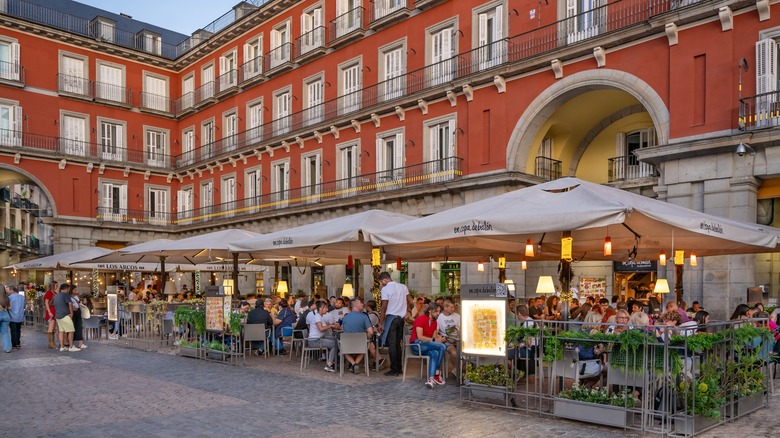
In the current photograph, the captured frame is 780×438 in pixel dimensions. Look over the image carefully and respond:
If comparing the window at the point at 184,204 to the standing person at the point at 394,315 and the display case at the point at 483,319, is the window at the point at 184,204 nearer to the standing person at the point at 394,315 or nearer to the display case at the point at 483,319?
the standing person at the point at 394,315

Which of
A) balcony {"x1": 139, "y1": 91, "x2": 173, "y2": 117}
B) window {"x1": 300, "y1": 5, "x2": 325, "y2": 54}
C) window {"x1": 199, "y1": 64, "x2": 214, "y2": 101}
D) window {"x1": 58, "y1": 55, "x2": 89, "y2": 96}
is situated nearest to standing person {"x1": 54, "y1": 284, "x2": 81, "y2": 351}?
window {"x1": 300, "y1": 5, "x2": 325, "y2": 54}

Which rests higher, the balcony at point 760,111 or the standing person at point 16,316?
the balcony at point 760,111

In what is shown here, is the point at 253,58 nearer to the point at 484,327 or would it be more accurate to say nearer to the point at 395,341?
the point at 395,341

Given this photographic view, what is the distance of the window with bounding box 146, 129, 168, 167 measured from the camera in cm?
4156

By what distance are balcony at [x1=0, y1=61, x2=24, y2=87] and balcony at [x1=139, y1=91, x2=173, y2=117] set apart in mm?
7060

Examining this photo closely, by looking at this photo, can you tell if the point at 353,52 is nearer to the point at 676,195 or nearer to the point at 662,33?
the point at 662,33

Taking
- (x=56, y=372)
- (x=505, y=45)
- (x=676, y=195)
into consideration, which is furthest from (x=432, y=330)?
(x=505, y=45)

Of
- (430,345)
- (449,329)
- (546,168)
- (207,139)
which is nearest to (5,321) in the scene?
(430,345)

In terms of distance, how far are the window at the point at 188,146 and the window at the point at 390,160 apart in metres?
17.9

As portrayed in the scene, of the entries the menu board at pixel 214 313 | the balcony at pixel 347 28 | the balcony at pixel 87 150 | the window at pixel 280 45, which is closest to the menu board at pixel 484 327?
the menu board at pixel 214 313

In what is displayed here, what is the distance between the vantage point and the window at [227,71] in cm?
3747

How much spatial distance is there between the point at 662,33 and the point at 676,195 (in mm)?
4664

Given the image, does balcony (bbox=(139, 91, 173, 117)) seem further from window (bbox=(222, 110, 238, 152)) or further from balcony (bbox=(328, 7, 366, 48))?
balcony (bbox=(328, 7, 366, 48))

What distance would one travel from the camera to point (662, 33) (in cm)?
1833
